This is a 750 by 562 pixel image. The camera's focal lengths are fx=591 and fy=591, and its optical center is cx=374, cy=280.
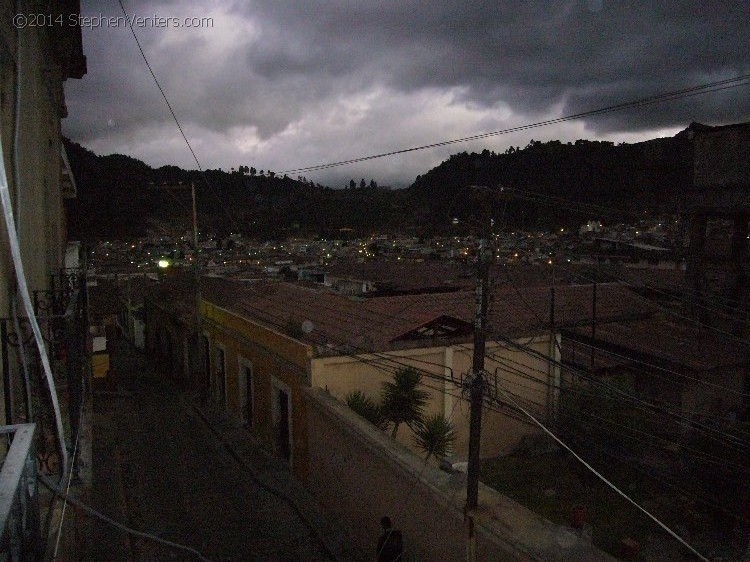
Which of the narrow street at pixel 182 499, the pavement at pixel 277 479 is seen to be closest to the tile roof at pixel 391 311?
the pavement at pixel 277 479

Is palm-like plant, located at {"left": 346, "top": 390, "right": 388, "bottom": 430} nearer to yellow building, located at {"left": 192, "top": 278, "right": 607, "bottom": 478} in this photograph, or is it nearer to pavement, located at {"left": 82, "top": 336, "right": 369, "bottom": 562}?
yellow building, located at {"left": 192, "top": 278, "right": 607, "bottom": 478}

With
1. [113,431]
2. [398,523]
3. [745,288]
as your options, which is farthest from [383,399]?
[745,288]

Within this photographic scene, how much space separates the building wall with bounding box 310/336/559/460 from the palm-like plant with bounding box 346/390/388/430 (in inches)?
34.7

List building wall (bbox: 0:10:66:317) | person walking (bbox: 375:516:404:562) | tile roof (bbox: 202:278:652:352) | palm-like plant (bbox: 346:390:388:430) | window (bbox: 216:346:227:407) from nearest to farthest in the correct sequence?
building wall (bbox: 0:10:66:317) → person walking (bbox: 375:516:404:562) → palm-like plant (bbox: 346:390:388:430) → tile roof (bbox: 202:278:652:352) → window (bbox: 216:346:227:407)

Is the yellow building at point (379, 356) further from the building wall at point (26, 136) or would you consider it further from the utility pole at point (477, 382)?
the building wall at point (26, 136)

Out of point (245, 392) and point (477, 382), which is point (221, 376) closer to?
point (245, 392)

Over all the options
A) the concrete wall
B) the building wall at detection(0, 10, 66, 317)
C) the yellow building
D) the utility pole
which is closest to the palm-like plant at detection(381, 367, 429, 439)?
the yellow building

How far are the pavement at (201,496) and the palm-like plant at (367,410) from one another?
180cm

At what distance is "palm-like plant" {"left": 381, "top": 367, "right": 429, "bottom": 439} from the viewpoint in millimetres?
10055

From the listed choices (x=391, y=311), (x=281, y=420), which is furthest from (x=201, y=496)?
(x=391, y=311)

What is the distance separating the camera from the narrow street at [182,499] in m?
9.08

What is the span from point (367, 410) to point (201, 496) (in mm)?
3933

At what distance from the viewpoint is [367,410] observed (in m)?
10.0

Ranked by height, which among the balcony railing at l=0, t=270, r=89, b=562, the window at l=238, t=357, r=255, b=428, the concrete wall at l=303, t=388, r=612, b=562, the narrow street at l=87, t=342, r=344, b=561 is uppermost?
the balcony railing at l=0, t=270, r=89, b=562
